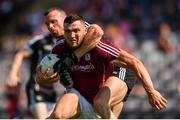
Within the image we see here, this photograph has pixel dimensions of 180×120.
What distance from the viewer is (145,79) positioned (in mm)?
8930

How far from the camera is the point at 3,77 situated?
18.5 metres

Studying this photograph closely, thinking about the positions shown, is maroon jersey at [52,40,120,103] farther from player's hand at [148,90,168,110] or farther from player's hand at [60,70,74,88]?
player's hand at [148,90,168,110]

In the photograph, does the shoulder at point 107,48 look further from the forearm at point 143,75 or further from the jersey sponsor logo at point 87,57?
the forearm at point 143,75

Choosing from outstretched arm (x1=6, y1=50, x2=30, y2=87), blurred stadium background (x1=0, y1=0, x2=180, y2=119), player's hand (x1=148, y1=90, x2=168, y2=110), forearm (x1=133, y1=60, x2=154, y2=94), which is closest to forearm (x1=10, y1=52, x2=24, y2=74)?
outstretched arm (x1=6, y1=50, x2=30, y2=87)

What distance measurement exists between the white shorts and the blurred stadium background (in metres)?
5.75

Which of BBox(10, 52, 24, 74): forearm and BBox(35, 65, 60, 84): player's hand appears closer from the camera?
BBox(35, 65, 60, 84): player's hand

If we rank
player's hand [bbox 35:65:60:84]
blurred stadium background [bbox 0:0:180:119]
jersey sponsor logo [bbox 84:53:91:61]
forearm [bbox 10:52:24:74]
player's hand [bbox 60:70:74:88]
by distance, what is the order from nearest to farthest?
player's hand [bbox 35:65:60:84], jersey sponsor logo [bbox 84:53:91:61], player's hand [bbox 60:70:74:88], forearm [bbox 10:52:24:74], blurred stadium background [bbox 0:0:180:119]

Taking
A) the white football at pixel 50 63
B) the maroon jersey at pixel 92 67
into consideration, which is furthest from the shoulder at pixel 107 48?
the white football at pixel 50 63

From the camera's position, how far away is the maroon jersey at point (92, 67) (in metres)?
9.07

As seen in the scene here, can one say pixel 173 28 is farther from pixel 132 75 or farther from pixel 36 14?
pixel 132 75

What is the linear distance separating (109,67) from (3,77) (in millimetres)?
9306

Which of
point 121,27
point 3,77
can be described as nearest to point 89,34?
point 121,27

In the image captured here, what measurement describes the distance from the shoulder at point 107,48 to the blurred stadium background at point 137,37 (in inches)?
239

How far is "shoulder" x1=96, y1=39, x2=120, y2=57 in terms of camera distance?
9008 millimetres
